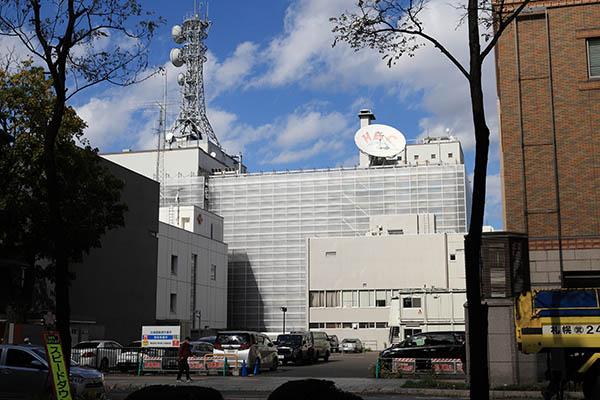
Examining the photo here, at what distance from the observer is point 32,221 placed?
3206 centimetres

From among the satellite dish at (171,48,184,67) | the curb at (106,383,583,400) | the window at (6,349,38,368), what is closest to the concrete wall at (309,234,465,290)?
the curb at (106,383,583,400)

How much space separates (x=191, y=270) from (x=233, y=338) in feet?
147

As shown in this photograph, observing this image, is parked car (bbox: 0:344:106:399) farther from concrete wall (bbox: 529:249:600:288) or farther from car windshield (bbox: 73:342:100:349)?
car windshield (bbox: 73:342:100:349)

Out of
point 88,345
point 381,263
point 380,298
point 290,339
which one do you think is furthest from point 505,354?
point 380,298

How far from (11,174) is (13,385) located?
1651 cm

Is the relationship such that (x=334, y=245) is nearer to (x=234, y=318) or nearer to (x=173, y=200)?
(x=234, y=318)

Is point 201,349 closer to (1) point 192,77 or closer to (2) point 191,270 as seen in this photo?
(2) point 191,270

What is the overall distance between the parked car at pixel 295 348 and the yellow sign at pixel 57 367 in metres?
30.7

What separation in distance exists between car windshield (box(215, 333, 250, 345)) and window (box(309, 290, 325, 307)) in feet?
166

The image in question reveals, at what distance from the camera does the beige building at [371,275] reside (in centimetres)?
8056

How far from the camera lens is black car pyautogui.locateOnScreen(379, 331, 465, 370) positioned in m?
31.1

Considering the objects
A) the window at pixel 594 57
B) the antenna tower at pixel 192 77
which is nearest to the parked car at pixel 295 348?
the window at pixel 594 57

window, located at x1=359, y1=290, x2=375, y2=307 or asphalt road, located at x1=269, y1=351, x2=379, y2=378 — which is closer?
asphalt road, located at x1=269, y1=351, x2=379, y2=378

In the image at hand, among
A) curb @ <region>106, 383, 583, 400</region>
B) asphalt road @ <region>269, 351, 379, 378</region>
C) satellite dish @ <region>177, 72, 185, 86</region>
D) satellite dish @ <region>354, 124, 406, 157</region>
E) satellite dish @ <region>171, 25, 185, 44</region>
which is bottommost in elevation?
asphalt road @ <region>269, 351, 379, 378</region>
